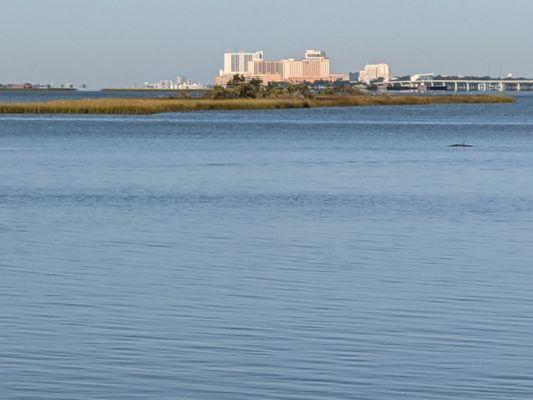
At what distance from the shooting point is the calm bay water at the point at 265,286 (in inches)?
542

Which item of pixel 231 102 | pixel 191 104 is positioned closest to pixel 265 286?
pixel 191 104

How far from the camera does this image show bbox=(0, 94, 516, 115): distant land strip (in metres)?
114

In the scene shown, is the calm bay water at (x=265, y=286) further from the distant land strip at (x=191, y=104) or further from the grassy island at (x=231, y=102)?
the grassy island at (x=231, y=102)

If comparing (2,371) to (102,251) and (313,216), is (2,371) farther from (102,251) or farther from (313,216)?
(313,216)

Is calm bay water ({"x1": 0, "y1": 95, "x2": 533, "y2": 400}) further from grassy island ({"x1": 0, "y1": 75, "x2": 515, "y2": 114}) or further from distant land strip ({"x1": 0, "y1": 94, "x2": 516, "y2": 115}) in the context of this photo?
grassy island ({"x1": 0, "y1": 75, "x2": 515, "y2": 114})

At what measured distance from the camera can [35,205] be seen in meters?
33.0

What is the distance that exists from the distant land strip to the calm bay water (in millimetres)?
68337

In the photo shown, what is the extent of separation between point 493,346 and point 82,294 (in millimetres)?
5847

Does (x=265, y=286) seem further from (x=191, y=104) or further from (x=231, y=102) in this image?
A: (x=231, y=102)

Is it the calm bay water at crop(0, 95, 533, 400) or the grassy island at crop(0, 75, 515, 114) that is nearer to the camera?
the calm bay water at crop(0, 95, 533, 400)

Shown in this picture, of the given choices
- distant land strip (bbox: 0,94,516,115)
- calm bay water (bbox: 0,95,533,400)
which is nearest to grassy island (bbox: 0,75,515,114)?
distant land strip (bbox: 0,94,516,115)

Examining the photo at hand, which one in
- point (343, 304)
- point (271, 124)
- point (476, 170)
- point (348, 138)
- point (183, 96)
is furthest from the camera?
point (183, 96)

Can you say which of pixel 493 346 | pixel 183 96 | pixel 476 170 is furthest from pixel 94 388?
pixel 183 96

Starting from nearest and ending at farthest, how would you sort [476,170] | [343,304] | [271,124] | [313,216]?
[343,304] → [313,216] → [476,170] → [271,124]
